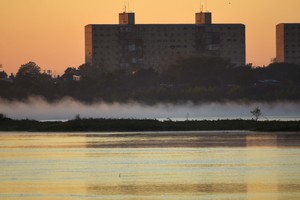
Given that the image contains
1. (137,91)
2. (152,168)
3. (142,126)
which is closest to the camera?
(152,168)

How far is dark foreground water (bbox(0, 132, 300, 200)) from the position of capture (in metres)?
43.5

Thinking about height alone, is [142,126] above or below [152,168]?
above

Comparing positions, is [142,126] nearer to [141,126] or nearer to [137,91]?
[141,126]

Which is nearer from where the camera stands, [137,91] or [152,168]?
[152,168]

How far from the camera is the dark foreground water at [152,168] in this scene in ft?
143

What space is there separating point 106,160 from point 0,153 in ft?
25.0

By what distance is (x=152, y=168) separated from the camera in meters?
52.8

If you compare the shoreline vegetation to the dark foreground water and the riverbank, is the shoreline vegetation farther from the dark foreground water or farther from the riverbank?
the dark foreground water

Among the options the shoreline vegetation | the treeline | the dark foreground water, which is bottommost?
the dark foreground water

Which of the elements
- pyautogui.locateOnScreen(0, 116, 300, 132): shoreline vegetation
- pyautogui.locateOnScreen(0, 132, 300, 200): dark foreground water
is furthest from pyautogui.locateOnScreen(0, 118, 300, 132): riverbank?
pyautogui.locateOnScreen(0, 132, 300, 200): dark foreground water

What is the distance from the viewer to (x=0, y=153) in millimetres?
63906

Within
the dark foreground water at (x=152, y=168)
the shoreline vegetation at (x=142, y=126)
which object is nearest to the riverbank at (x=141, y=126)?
the shoreline vegetation at (x=142, y=126)

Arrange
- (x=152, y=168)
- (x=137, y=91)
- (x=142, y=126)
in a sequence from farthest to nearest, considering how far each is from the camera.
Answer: (x=137, y=91)
(x=142, y=126)
(x=152, y=168)

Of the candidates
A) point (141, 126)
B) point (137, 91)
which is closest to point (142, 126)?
point (141, 126)
